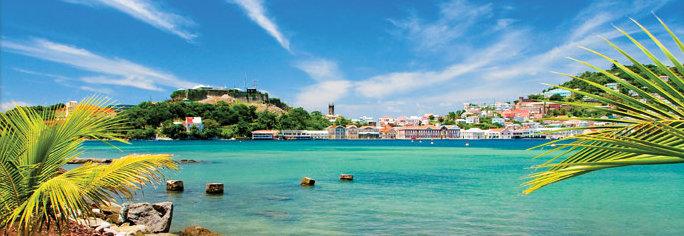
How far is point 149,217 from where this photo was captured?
32.6 ft

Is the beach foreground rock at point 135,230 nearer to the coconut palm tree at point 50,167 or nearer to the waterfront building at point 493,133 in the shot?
the coconut palm tree at point 50,167

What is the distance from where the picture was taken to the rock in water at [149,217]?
983 centimetres

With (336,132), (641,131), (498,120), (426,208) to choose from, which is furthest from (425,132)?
(641,131)

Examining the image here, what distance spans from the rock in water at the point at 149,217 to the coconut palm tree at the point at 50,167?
6.11 meters

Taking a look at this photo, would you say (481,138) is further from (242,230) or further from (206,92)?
(242,230)

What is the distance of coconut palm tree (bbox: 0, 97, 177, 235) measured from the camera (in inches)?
143

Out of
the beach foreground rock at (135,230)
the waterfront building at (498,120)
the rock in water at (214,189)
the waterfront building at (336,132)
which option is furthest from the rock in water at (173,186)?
the waterfront building at (498,120)

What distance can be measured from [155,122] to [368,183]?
13469 cm

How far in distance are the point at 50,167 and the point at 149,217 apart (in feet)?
21.2

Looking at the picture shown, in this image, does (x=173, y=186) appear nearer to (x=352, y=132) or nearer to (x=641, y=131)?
(x=641, y=131)

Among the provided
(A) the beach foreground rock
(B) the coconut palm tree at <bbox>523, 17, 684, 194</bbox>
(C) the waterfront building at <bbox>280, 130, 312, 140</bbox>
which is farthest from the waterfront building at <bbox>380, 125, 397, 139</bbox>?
(B) the coconut palm tree at <bbox>523, 17, 684, 194</bbox>

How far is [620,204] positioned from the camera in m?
15.3

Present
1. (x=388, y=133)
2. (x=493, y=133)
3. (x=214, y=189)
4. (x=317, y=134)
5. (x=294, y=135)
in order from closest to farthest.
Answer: (x=214, y=189) → (x=294, y=135) → (x=317, y=134) → (x=493, y=133) → (x=388, y=133)

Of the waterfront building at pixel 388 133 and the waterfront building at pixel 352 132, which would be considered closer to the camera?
the waterfront building at pixel 352 132
